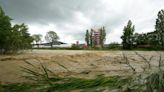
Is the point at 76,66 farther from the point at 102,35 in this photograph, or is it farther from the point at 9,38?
the point at 102,35

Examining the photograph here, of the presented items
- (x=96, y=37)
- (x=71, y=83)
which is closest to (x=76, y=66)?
(x=71, y=83)

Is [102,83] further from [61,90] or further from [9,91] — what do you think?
[9,91]

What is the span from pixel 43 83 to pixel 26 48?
66.6 feet

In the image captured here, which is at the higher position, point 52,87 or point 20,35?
point 20,35

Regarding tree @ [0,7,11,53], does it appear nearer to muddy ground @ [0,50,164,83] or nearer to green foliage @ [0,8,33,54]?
green foliage @ [0,8,33,54]

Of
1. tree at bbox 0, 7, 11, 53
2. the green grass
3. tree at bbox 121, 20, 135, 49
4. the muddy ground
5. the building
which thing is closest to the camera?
the green grass

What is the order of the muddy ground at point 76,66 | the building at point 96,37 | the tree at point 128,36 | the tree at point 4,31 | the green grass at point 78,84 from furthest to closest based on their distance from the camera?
the building at point 96,37 < the tree at point 128,36 < the tree at point 4,31 < the muddy ground at point 76,66 < the green grass at point 78,84

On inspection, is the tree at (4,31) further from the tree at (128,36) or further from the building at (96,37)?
the building at (96,37)

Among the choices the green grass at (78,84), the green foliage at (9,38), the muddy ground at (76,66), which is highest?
the green foliage at (9,38)

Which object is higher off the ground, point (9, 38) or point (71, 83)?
point (9, 38)

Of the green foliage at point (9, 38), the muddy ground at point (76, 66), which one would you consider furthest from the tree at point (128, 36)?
the muddy ground at point (76, 66)

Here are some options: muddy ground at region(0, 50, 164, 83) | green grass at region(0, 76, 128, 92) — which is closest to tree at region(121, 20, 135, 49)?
muddy ground at region(0, 50, 164, 83)

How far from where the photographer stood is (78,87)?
10.7 feet

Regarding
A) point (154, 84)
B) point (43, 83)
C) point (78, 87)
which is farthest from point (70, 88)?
point (154, 84)
